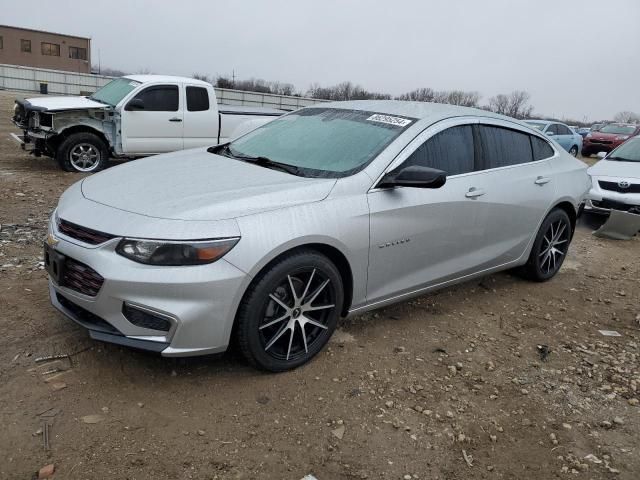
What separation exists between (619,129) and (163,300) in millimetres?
25221

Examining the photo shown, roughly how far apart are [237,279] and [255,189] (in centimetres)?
60

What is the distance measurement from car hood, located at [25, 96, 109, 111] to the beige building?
176ft

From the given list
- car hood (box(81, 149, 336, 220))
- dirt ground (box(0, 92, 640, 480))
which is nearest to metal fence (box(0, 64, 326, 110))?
car hood (box(81, 149, 336, 220))

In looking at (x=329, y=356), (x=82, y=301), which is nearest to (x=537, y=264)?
(x=329, y=356)

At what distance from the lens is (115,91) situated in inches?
378

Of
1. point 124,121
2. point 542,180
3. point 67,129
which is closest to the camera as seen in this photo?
point 542,180

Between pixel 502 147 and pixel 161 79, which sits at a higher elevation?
pixel 161 79

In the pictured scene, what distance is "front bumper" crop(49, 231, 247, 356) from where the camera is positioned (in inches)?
105

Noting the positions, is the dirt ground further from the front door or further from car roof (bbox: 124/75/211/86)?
car roof (bbox: 124/75/211/86)

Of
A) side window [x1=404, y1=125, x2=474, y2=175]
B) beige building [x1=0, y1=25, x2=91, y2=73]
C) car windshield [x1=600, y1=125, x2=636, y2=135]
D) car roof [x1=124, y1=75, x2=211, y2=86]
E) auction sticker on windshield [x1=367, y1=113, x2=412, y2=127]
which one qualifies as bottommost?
side window [x1=404, y1=125, x2=474, y2=175]

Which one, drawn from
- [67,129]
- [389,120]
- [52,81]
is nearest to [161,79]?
[67,129]

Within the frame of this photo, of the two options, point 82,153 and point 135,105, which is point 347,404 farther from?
point 135,105

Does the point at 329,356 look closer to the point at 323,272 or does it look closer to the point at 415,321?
the point at 323,272

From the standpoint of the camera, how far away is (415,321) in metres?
4.14
